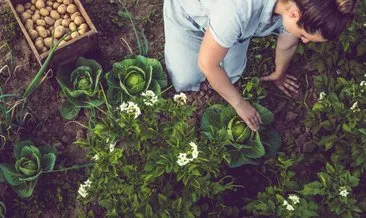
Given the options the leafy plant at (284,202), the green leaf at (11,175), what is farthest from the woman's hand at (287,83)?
the green leaf at (11,175)

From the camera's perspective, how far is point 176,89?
2.70 metres

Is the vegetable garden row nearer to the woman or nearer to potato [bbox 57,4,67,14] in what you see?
the woman

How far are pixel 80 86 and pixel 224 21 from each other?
1022mm

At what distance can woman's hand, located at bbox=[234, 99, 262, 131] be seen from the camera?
227cm

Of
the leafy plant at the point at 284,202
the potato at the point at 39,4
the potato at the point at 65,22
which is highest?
the potato at the point at 39,4

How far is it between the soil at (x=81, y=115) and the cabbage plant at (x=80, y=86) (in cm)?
8

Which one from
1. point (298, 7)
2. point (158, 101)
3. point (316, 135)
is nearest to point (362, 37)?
point (316, 135)

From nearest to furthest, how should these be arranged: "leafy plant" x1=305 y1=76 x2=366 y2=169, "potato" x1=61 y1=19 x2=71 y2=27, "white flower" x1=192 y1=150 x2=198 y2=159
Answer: "white flower" x1=192 y1=150 x2=198 y2=159 → "leafy plant" x1=305 y1=76 x2=366 y2=169 → "potato" x1=61 y1=19 x2=71 y2=27

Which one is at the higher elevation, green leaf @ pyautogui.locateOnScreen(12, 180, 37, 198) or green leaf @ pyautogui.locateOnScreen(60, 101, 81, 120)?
green leaf @ pyautogui.locateOnScreen(60, 101, 81, 120)

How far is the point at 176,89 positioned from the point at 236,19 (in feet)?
3.04

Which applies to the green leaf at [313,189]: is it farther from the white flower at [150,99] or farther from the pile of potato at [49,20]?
the pile of potato at [49,20]

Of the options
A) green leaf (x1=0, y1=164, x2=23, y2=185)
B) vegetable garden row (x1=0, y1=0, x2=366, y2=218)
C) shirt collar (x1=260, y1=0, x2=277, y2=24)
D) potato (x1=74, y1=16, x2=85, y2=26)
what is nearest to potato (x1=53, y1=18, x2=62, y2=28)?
potato (x1=74, y1=16, x2=85, y2=26)

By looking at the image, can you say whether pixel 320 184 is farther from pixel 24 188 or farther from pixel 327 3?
pixel 24 188

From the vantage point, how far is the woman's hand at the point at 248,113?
2271mm
